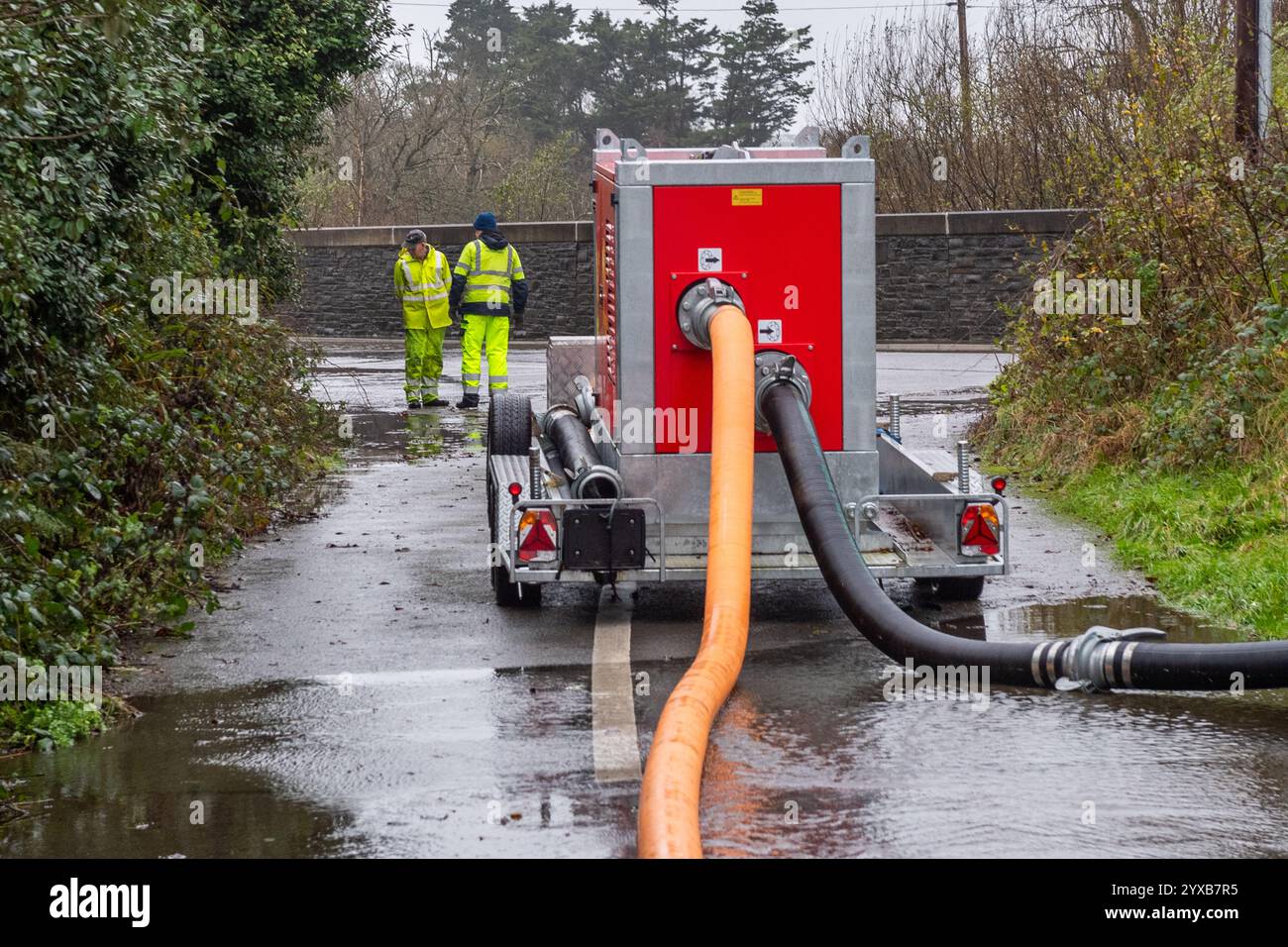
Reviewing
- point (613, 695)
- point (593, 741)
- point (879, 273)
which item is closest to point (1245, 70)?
point (613, 695)

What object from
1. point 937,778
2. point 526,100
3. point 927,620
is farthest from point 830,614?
point 526,100

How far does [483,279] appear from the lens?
17578mm

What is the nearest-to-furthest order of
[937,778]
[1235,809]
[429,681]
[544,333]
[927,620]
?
[1235,809], [937,778], [429,681], [927,620], [544,333]

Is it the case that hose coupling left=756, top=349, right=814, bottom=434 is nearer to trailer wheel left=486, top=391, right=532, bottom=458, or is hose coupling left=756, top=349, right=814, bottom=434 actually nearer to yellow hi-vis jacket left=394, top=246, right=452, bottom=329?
trailer wheel left=486, top=391, right=532, bottom=458

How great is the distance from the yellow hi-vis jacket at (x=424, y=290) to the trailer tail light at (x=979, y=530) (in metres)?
11.0

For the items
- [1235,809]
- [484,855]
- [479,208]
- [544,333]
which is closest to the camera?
[484,855]

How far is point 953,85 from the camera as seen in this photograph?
103 feet

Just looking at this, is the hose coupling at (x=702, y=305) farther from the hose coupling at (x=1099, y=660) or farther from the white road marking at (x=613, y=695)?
the hose coupling at (x=1099, y=660)

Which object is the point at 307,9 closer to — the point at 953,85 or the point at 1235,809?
the point at 1235,809

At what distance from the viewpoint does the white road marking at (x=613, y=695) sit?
19.0 feet

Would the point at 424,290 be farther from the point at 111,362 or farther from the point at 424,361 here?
the point at 111,362

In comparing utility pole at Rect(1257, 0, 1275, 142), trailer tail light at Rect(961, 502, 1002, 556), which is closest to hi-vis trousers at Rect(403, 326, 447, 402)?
utility pole at Rect(1257, 0, 1275, 142)

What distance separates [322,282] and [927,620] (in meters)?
25.0

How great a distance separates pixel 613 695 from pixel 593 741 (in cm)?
66
